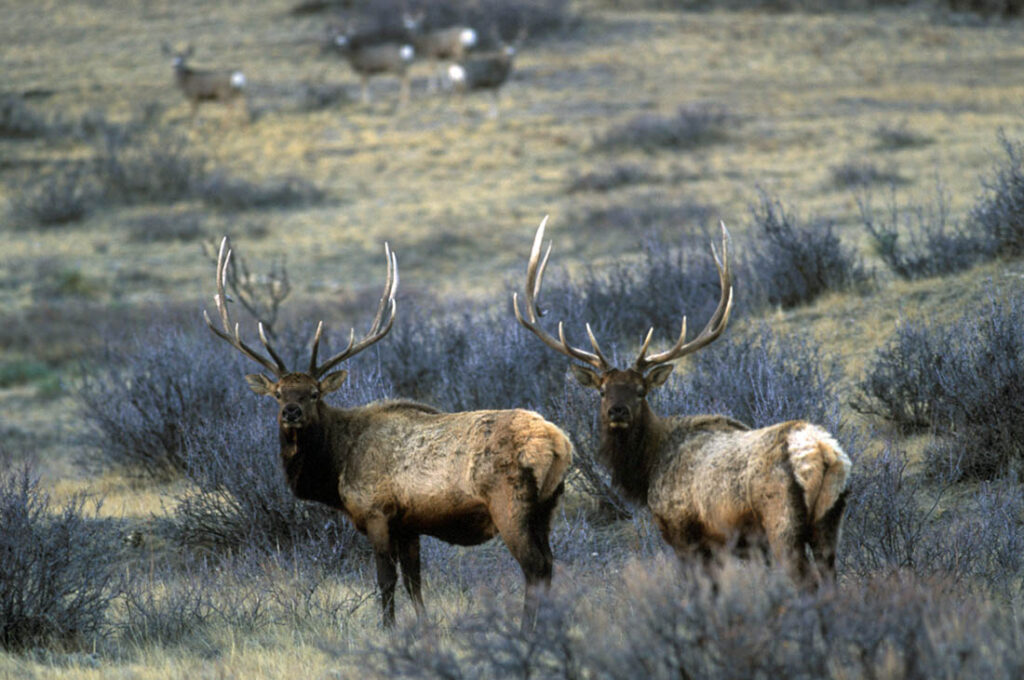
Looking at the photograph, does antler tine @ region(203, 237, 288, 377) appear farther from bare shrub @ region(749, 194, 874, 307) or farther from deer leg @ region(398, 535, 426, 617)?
bare shrub @ region(749, 194, 874, 307)

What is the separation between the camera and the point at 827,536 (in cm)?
445

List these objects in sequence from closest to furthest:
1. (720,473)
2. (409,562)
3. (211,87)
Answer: (720,473) → (409,562) → (211,87)

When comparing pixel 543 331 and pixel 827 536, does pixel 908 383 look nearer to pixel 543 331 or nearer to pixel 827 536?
pixel 543 331

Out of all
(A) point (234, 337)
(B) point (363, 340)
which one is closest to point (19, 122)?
(A) point (234, 337)

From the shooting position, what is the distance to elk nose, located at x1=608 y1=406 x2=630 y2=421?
16.9 feet

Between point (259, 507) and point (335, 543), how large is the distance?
2.14ft

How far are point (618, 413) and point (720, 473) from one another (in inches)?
22.3

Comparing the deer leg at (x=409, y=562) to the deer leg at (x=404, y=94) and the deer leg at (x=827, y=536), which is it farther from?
the deer leg at (x=404, y=94)

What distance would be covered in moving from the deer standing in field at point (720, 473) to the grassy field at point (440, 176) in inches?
20.0

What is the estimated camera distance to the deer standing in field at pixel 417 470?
5027 millimetres

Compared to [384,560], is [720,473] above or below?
above

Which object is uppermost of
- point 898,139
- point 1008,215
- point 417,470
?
point 1008,215

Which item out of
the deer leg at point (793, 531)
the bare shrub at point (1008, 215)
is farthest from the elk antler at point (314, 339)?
the bare shrub at point (1008, 215)

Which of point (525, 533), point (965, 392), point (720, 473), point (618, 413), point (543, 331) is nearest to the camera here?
point (720, 473)
